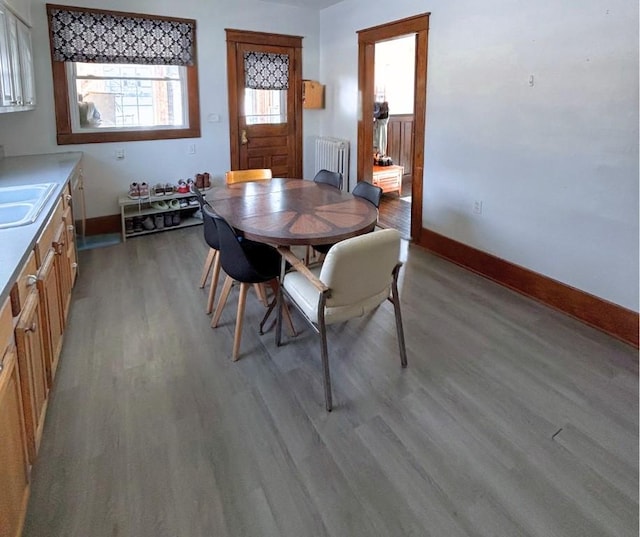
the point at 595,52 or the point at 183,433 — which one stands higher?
the point at 595,52

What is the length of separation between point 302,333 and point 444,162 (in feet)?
7.37

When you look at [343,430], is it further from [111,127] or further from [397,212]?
[397,212]

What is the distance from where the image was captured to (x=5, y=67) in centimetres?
287

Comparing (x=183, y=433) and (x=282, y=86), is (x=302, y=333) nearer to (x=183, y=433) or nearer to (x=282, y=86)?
(x=183, y=433)

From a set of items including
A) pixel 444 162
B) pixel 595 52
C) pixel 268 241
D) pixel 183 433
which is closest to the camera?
pixel 183 433

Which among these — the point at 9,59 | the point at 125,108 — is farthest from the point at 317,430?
the point at 125,108

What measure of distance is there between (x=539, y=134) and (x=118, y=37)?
3.95 meters

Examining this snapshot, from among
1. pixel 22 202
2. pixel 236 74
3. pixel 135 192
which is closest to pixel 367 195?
pixel 22 202

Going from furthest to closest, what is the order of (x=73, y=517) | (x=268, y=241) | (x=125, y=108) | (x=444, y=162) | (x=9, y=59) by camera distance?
1. (x=125, y=108)
2. (x=444, y=162)
3. (x=9, y=59)
4. (x=268, y=241)
5. (x=73, y=517)

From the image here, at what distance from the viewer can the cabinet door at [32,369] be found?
162 centimetres

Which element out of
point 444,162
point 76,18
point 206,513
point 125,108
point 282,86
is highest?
point 76,18

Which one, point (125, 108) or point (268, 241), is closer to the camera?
point (268, 241)

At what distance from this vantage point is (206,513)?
166 centimetres

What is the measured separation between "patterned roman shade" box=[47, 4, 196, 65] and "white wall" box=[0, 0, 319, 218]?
8 cm
